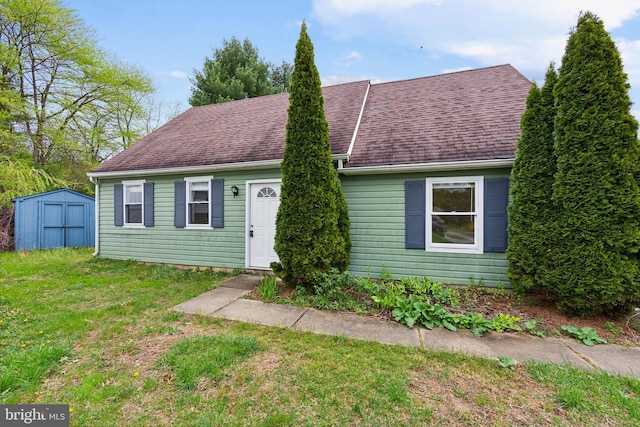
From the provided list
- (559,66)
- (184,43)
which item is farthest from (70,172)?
(559,66)

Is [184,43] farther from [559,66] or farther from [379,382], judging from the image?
[379,382]

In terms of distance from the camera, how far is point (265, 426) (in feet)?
6.09

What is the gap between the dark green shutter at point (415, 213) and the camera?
5.20 metres

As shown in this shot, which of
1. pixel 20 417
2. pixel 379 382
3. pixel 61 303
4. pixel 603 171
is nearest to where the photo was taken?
pixel 20 417

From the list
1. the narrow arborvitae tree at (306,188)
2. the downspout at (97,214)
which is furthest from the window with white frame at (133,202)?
the narrow arborvitae tree at (306,188)

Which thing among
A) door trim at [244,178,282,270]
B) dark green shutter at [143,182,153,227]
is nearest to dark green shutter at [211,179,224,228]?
door trim at [244,178,282,270]

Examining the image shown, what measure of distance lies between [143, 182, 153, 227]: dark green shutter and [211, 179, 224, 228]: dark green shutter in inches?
77.0

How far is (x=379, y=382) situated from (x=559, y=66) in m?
4.88

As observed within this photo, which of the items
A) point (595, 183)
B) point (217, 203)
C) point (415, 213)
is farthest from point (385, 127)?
point (217, 203)

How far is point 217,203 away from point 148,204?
2210mm

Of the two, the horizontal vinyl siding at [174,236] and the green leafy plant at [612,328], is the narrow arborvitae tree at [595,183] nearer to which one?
the green leafy plant at [612,328]

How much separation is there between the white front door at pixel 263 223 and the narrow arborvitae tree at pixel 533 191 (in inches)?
172

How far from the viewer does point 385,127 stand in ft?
20.7

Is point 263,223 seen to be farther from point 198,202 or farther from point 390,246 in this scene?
point 390,246
